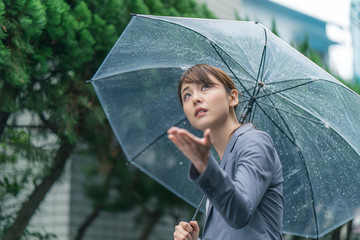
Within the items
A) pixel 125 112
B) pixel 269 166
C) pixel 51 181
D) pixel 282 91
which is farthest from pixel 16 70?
pixel 269 166

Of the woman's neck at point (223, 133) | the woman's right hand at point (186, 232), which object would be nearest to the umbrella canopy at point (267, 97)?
the woman's neck at point (223, 133)

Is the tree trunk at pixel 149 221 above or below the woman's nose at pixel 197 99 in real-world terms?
below

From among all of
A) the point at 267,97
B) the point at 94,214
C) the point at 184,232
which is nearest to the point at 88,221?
the point at 94,214

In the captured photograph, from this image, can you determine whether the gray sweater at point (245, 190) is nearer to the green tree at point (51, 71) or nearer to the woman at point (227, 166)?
the woman at point (227, 166)

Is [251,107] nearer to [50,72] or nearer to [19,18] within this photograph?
[19,18]

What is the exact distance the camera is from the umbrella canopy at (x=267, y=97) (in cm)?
277

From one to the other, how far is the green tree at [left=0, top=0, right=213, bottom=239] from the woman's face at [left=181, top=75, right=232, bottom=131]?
1.59 meters

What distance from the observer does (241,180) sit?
1.64 metres

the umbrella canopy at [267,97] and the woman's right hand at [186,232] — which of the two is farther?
the umbrella canopy at [267,97]

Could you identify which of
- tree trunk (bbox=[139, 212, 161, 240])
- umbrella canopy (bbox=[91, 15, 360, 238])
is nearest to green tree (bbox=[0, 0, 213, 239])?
umbrella canopy (bbox=[91, 15, 360, 238])

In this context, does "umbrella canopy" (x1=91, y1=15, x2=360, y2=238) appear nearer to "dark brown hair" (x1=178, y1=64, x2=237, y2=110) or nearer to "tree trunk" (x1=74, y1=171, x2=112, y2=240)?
"dark brown hair" (x1=178, y1=64, x2=237, y2=110)

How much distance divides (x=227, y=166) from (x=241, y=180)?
1.06 feet

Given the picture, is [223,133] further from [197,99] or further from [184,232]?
[184,232]

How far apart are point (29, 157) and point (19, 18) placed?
1331 mm
